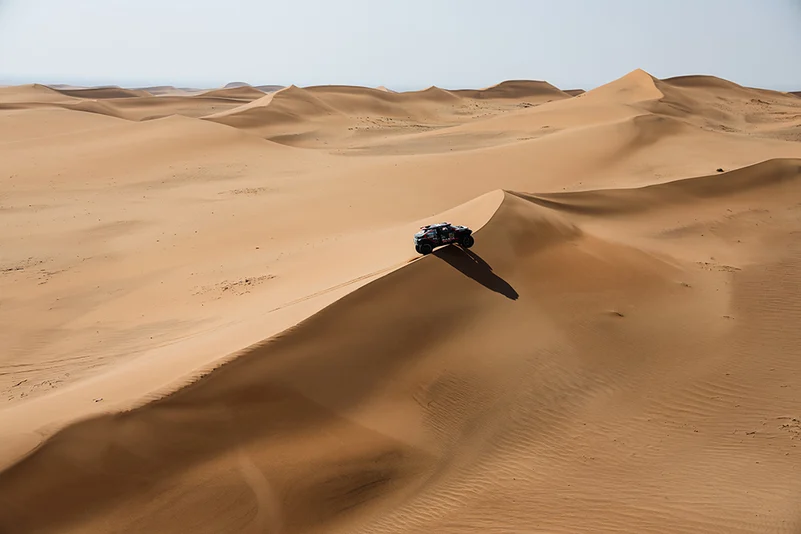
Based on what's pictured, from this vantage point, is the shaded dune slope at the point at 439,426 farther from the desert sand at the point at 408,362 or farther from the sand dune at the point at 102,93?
the sand dune at the point at 102,93

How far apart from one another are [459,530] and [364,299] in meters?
3.74

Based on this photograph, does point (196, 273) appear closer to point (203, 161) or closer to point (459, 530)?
point (459, 530)

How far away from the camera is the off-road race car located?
10367 mm

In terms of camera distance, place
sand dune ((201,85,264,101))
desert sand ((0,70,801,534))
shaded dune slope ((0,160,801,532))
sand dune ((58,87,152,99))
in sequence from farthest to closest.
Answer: sand dune ((58,87,152,99))
sand dune ((201,85,264,101))
desert sand ((0,70,801,534))
shaded dune slope ((0,160,801,532))

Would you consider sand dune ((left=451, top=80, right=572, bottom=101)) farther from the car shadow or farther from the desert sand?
the car shadow

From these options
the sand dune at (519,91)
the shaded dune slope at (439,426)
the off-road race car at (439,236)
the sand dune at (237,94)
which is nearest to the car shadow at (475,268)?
the shaded dune slope at (439,426)

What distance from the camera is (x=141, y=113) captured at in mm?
52094

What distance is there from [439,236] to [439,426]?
11.9ft

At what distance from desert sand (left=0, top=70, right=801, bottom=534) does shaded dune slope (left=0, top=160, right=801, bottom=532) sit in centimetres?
3

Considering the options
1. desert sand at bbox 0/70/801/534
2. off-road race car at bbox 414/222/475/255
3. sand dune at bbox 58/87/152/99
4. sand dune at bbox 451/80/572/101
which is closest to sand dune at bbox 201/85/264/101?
sand dune at bbox 58/87/152/99

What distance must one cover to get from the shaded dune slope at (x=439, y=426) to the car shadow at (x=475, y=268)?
0.03m

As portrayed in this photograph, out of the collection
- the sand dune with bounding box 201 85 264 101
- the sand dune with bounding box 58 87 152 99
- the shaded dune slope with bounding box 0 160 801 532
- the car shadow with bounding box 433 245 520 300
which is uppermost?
the sand dune with bounding box 201 85 264 101

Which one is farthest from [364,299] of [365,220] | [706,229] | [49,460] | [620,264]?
[706,229]

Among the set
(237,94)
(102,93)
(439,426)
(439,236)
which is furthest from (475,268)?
(102,93)
